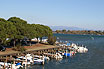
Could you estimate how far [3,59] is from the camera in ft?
154

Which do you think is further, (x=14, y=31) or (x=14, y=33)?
(x=14, y=31)

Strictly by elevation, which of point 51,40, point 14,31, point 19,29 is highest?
point 19,29

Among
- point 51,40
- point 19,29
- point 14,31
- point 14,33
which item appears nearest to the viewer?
point 14,33

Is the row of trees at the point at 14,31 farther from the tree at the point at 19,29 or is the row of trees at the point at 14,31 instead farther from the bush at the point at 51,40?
the bush at the point at 51,40

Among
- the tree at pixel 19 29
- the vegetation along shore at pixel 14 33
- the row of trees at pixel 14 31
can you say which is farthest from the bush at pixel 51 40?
the tree at pixel 19 29

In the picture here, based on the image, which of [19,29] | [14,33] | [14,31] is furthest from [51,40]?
[14,33]

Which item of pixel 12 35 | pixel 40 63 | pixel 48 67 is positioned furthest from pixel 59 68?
pixel 12 35

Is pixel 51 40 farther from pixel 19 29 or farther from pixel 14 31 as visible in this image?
pixel 14 31

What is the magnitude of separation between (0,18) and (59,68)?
27.7 meters

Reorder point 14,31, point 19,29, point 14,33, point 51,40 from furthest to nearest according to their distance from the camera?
point 51,40
point 19,29
point 14,31
point 14,33

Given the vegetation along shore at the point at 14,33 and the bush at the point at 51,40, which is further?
the bush at the point at 51,40

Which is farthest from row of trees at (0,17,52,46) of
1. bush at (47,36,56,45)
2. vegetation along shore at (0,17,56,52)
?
bush at (47,36,56,45)

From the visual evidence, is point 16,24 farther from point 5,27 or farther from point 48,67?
point 48,67

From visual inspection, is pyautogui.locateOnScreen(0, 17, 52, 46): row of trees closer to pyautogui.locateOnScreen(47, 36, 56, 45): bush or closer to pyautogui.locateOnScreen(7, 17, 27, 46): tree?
pyautogui.locateOnScreen(7, 17, 27, 46): tree
